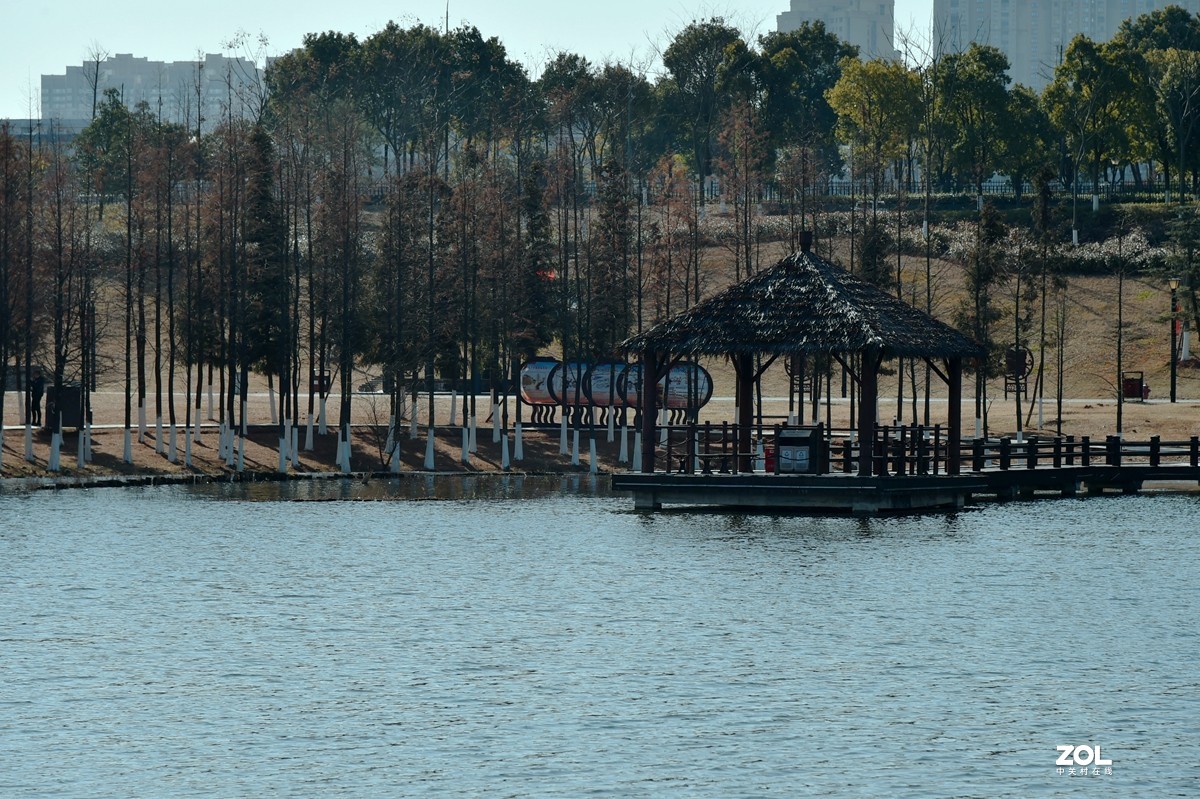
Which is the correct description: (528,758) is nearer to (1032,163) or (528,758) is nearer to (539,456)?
(539,456)

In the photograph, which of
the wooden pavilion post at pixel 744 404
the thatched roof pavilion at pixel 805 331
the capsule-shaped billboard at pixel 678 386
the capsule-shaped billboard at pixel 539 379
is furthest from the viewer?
the capsule-shaped billboard at pixel 539 379

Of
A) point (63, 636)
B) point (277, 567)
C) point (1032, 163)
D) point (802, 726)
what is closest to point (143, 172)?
point (277, 567)

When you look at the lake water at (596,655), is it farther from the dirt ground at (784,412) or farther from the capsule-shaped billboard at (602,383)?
the capsule-shaped billboard at (602,383)

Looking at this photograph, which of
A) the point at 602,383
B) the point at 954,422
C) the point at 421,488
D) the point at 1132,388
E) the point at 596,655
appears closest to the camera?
the point at 596,655

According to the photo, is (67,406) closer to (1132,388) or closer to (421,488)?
(421,488)

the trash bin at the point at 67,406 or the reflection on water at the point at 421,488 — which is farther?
the trash bin at the point at 67,406

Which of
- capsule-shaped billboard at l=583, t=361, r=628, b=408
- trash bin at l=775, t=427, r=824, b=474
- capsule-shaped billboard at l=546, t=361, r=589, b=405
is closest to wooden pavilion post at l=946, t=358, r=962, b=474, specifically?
trash bin at l=775, t=427, r=824, b=474

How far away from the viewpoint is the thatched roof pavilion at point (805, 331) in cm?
4972

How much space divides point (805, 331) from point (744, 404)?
492cm

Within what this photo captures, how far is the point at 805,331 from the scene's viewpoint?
50031 millimetres

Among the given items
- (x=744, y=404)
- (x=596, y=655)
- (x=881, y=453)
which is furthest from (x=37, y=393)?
(x=596, y=655)

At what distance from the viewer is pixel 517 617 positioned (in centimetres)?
3684

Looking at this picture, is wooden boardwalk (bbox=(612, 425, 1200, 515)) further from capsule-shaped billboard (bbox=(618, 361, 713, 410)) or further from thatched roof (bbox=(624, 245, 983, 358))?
capsule-shaped billboard (bbox=(618, 361, 713, 410))

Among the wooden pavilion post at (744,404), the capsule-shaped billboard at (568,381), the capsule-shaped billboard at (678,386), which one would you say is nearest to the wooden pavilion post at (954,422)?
the wooden pavilion post at (744,404)
